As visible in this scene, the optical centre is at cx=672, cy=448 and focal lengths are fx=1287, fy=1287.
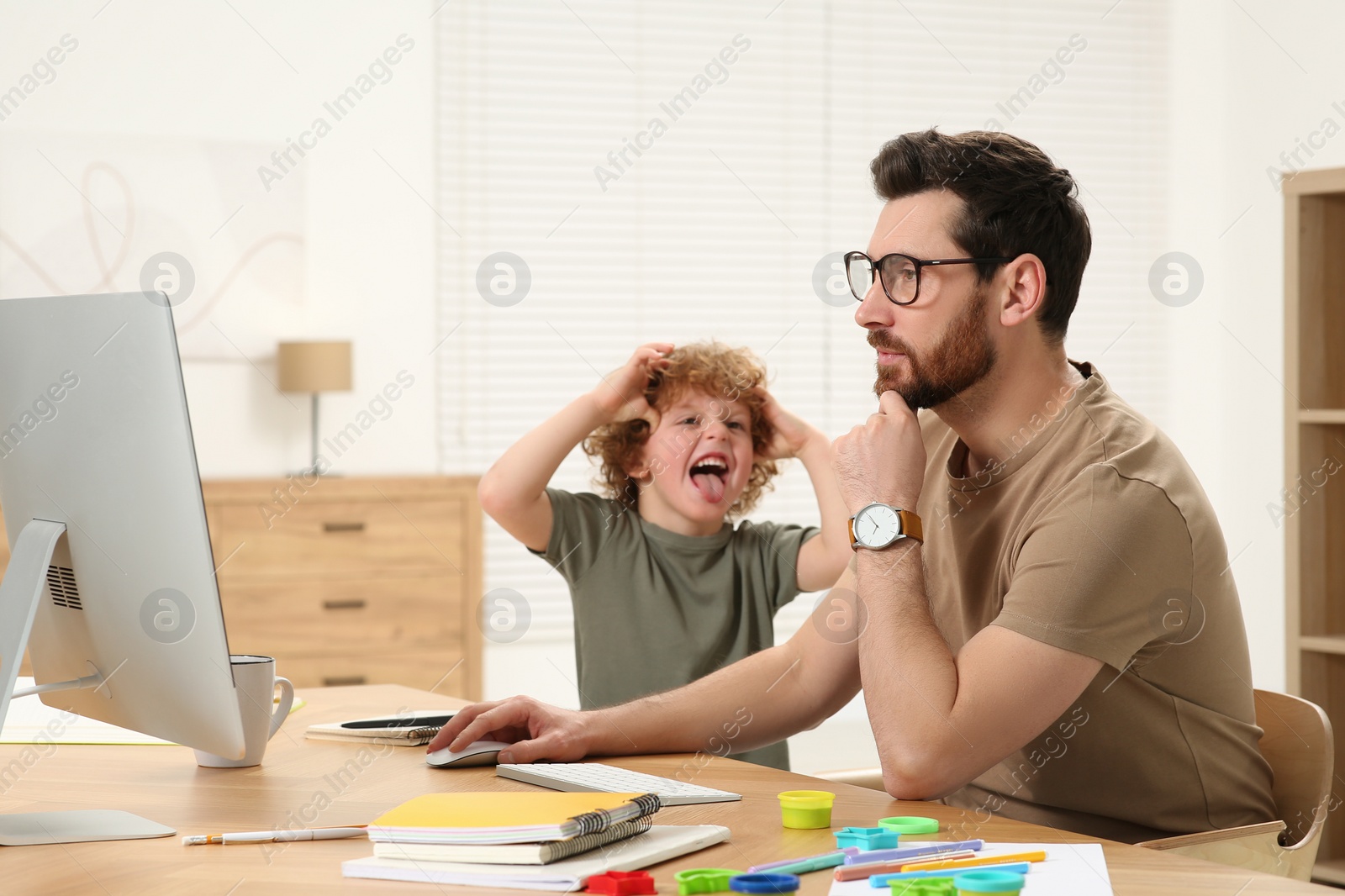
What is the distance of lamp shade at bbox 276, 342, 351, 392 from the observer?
4.38 metres

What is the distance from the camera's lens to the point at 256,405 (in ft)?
14.9

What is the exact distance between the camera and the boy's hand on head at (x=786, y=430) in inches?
97.6

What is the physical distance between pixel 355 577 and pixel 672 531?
6.36 ft

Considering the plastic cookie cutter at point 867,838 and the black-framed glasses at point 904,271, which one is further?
the black-framed glasses at point 904,271

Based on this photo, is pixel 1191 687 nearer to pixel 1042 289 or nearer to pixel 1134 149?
pixel 1042 289

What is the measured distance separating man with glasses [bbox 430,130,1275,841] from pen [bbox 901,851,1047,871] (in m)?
0.26

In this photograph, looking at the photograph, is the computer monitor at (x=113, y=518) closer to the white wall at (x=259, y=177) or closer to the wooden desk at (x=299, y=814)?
the wooden desk at (x=299, y=814)

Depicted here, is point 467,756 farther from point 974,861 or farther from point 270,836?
point 974,861

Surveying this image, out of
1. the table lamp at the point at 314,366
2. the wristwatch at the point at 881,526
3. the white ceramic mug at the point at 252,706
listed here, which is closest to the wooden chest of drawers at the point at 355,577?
the table lamp at the point at 314,366

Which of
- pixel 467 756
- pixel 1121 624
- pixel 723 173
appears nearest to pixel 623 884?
pixel 467 756

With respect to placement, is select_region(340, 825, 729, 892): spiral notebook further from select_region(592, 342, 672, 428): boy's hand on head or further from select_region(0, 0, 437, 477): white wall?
select_region(0, 0, 437, 477): white wall

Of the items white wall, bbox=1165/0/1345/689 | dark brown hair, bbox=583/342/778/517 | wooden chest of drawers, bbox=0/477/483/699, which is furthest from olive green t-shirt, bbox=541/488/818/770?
white wall, bbox=1165/0/1345/689

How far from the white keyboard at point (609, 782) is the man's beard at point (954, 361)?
0.62m

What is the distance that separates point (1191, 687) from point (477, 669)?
2897 millimetres
